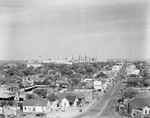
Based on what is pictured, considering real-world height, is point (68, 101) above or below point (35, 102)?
below

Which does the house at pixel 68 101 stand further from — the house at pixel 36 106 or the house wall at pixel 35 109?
the house wall at pixel 35 109

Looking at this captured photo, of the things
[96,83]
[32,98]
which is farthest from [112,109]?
[96,83]

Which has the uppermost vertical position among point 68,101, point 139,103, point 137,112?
point 139,103

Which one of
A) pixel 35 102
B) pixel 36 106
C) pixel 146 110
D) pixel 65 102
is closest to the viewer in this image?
pixel 146 110

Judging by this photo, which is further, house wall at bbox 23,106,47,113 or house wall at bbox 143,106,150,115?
house wall at bbox 23,106,47,113

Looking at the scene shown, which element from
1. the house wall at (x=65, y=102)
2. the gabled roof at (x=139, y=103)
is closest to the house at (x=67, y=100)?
the house wall at (x=65, y=102)

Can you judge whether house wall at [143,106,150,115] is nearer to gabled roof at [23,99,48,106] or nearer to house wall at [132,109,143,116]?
house wall at [132,109,143,116]

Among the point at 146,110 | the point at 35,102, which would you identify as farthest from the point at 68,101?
the point at 146,110

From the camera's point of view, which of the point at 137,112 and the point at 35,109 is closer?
the point at 137,112

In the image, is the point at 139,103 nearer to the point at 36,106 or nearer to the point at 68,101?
the point at 68,101

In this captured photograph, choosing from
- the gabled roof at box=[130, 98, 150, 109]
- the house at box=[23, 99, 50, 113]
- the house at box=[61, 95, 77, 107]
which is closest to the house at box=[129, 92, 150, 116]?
the gabled roof at box=[130, 98, 150, 109]

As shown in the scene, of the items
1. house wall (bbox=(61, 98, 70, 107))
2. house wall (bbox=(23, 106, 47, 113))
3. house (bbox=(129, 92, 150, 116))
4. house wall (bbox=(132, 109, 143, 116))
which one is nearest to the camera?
house wall (bbox=(132, 109, 143, 116))
